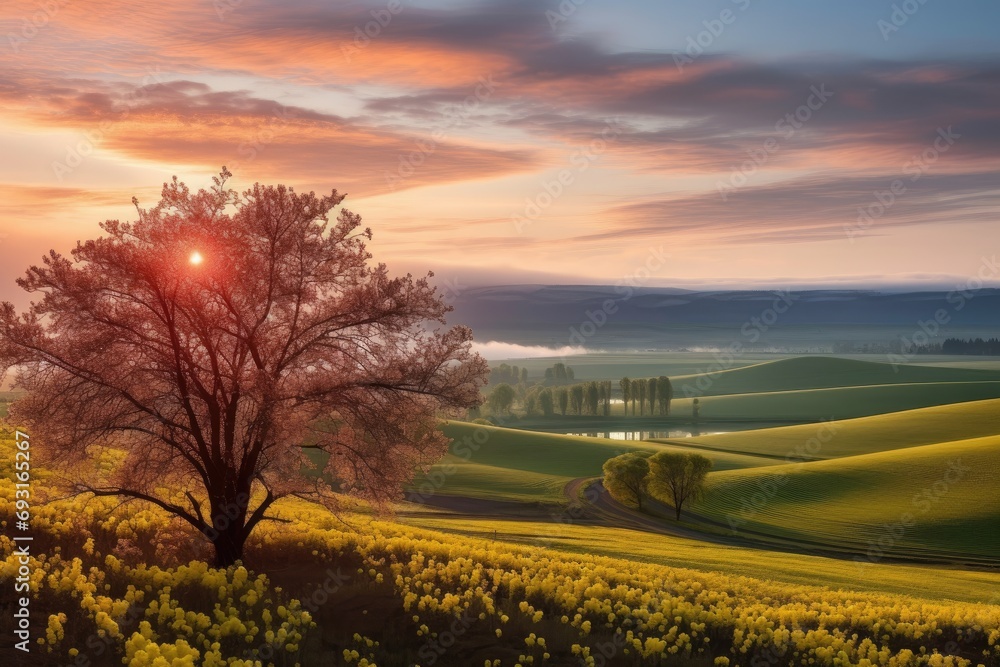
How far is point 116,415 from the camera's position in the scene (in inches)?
735

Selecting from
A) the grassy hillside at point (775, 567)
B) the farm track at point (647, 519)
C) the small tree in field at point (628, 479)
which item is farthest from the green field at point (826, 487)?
the small tree in field at point (628, 479)

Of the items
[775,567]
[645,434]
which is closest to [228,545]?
[775,567]

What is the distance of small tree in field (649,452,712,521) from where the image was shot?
7512 cm

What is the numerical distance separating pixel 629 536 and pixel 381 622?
129ft

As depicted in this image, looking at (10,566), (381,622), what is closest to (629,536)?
(381,622)

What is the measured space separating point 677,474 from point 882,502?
19625 millimetres

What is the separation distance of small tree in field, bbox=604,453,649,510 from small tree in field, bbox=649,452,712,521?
5.43 feet

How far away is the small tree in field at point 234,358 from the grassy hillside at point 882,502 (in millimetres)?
51511

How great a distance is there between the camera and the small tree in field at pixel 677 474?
75125 mm

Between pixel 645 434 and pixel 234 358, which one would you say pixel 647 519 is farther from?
pixel 645 434

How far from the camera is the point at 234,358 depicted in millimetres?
19547

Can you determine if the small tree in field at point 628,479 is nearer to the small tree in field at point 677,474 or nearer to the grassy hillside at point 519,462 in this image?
the small tree in field at point 677,474

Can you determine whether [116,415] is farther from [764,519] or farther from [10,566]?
[764,519]

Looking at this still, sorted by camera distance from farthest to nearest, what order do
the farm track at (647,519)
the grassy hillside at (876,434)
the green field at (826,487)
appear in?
the grassy hillside at (876,434) → the green field at (826,487) → the farm track at (647,519)
